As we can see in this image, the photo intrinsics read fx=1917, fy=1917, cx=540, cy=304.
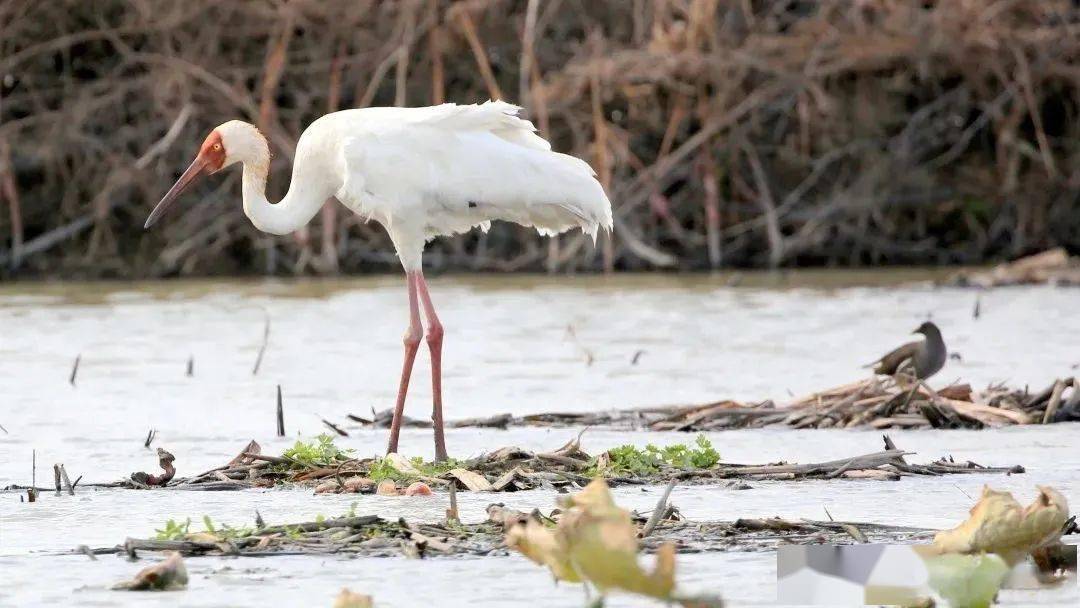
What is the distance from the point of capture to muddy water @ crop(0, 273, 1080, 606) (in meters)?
5.72

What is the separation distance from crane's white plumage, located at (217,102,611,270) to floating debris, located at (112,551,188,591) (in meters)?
3.37

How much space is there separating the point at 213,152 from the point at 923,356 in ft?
12.2

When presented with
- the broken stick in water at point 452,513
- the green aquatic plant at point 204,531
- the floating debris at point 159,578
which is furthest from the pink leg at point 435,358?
the floating debris at point 159,578

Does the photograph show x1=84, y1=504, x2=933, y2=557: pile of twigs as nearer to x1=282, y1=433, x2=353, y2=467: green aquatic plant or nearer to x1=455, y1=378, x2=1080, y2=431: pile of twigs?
x1=282, y1=433, x2=353, y2=467: green aquatic plant

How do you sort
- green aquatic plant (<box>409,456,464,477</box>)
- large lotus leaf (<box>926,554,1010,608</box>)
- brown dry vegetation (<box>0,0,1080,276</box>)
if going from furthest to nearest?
1. brown dry vegetation (<box>0,0,1080,276</box>)
2. green aquatic plant (<box>409,456,464,477</box>)
3. large lotus leaf (<box>926,554,1010,608</box>)

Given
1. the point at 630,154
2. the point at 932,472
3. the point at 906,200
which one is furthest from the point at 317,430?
the point at 906,200

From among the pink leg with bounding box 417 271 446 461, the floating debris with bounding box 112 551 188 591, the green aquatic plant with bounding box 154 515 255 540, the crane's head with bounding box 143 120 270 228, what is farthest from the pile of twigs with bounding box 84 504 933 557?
the crane's head with bounding box 143 120 270 228

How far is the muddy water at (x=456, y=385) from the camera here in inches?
225

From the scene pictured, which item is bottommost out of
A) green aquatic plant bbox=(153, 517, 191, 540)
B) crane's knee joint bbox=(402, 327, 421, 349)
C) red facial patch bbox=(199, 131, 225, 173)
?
green aquatic plant bbox=(153, 517, 191, 540)

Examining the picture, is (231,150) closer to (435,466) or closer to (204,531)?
(435,466)

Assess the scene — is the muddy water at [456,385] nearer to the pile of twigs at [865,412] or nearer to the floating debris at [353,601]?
the pile of twigs at [865,412]

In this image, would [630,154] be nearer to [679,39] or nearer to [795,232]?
[679,39]

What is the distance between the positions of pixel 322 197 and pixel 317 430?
1.41m

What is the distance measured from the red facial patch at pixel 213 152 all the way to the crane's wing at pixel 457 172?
720mm
